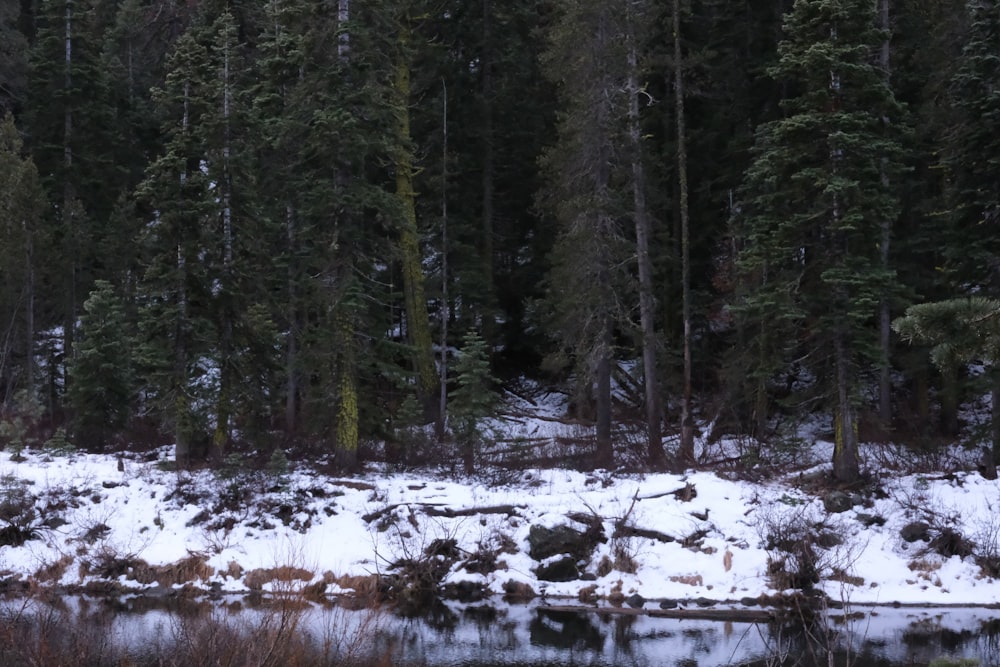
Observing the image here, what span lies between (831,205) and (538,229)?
16.0m

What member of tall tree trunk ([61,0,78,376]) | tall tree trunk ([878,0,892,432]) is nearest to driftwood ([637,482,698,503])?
tall tree trunk ([878,0,892,432])

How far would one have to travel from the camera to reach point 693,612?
15992 mm

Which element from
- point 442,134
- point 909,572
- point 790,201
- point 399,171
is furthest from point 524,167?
point 909,572

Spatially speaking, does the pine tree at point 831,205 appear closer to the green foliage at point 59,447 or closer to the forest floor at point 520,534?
the forest floor at point 520,534

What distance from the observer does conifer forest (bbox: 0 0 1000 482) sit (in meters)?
18.9

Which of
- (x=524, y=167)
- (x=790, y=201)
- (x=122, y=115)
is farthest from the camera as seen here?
(x=122, y=115)

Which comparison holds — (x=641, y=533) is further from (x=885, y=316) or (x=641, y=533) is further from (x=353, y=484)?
(x=885, y=316)

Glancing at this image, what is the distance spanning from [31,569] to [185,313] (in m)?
6.60

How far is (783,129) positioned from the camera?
18.5m

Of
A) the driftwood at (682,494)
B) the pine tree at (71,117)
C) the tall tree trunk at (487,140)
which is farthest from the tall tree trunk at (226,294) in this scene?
the pine tree at (71,117)

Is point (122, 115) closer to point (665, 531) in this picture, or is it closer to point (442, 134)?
point (442, 134)

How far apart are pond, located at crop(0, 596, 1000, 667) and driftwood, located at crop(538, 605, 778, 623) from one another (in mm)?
75

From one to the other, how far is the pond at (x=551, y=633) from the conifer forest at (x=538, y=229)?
453cm

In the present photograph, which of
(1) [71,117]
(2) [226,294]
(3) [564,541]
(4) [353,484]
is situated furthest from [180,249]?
(1) [71,117]
